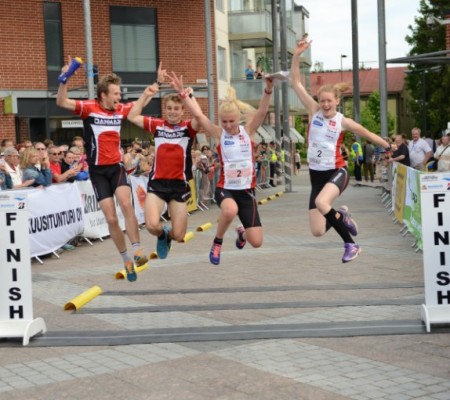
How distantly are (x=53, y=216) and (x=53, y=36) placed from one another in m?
16.6

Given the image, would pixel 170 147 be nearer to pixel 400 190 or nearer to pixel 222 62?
pixel 400 190

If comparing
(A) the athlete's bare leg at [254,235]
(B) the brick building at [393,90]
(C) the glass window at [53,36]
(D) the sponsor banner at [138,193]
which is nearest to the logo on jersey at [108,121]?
(A) the athlete's bare leg at [254,235]

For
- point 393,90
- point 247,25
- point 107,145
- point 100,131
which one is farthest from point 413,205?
point 393,90

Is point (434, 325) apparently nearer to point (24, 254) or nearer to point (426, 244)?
point (426, 244)

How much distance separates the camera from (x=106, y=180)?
347 inches

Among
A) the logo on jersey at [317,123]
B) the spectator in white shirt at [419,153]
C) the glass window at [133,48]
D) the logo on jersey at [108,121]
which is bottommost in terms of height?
the spectator in white shirt at [419,153]

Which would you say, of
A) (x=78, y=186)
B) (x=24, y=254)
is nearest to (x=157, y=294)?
(x=24, y=254)

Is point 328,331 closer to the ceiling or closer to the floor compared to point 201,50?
closer to the floor

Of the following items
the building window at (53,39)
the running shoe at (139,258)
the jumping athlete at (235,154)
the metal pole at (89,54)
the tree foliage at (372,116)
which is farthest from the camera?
the tree foliage at (372,116)

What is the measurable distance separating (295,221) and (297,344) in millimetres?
12073

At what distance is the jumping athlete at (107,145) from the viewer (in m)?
8.65

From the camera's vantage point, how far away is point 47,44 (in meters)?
28.5

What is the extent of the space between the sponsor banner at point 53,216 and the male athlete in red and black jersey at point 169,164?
4170mm

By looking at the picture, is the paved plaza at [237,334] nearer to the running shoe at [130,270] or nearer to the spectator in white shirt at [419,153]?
the running shoe at [130,270]
